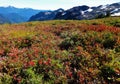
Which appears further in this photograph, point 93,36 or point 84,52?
point 93,36

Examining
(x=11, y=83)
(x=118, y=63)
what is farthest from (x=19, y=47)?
(x=118, y=63)

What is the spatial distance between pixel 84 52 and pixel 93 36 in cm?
302

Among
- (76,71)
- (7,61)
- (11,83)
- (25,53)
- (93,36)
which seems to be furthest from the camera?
(93,36)

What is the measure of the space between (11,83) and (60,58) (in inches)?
128

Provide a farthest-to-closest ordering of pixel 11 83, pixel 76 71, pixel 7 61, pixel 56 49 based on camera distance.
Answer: pixel 56 49, pixel 7 61, pixel 76 71, pixel 11 83

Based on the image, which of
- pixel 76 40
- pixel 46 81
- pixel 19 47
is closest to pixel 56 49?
pixel 76 40

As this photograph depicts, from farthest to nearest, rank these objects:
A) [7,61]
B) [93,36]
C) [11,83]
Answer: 1. [93,36]
2. [7,61]
3. [11,83]

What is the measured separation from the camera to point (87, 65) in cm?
1124

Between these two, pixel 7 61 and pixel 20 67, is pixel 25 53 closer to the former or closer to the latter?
pixel 7 61

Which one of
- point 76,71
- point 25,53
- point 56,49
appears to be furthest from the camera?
point 56,49

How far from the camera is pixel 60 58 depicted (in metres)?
12.4

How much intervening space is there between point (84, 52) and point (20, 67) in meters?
3.50

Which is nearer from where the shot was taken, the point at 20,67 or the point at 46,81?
the point at 46,81

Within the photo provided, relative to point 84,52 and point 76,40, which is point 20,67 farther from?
point 76,40
